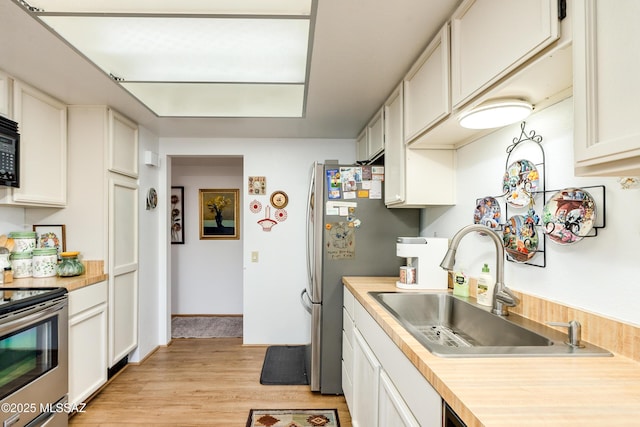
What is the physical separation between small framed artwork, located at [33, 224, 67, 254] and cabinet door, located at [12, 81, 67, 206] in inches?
9.1

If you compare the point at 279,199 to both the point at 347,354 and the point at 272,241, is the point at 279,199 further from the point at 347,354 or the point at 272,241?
the point at 347,354

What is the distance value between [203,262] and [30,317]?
116 inches

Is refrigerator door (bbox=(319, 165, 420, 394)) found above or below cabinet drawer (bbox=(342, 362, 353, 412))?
above

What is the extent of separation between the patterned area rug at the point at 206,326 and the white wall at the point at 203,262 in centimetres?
16

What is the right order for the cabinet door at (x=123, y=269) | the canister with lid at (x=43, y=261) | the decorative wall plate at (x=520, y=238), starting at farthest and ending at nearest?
the cabinet door at (x=123, y=269), the canister with lid at (x=43, y=261), the decorative wall plate at (x=520, y=238)

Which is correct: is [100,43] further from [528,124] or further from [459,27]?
[528,124]

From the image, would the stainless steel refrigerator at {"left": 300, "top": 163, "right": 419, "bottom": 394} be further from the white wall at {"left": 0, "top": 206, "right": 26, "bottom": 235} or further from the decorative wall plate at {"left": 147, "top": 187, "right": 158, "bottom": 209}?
the white wall at {"left": 0, "top": 206, "right": 26, "bottom": 235}

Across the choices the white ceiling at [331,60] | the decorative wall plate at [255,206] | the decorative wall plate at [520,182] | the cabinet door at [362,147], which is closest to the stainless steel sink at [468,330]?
the decorative wall plate at [520,182]

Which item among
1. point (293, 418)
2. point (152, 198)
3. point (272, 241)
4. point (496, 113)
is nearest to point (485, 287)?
point (496, 113)

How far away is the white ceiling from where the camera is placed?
4.63ft

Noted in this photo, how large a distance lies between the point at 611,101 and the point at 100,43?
217 centimetres

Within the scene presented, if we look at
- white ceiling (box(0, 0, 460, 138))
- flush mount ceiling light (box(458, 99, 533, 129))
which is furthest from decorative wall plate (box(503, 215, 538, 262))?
white ceiling (box(0, 0, 460, 138))

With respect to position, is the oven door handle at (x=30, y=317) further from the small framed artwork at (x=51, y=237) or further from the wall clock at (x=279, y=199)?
the wall clock at (x=279, y=199)

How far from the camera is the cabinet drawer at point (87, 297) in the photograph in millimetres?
2141
